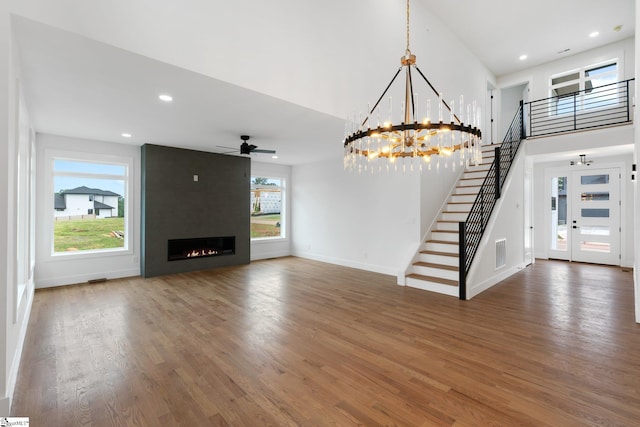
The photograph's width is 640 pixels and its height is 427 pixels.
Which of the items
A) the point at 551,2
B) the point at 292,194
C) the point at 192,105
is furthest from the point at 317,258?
the point at 551,2

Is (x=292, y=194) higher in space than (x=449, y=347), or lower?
higher

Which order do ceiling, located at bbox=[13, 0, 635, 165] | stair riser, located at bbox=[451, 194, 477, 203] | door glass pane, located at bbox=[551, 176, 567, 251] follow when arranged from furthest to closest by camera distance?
door glass pane, located at bbox=[551, 176, 567, 251], stair riser, located at bbox=[451, 194, 477, 203], ceiling, located at bbox=[13, 0, 635, 165]

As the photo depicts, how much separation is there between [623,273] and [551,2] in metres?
→ 5.95

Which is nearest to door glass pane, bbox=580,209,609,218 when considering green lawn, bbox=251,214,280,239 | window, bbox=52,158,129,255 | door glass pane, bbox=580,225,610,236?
door glass pane, bbox=580,225,610,236

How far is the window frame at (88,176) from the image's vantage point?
528 cm

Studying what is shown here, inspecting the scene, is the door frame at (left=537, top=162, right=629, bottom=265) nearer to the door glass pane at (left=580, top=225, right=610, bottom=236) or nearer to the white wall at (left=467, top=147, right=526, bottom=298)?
the door glass pane at (left=580, top=225, right=610, bottom=236)

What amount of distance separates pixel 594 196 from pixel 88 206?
11942mm

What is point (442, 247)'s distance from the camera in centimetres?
556

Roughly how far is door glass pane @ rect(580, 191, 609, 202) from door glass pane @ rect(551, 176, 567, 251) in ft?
1.26

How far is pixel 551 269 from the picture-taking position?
676cm

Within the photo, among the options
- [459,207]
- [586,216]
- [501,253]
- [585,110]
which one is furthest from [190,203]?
[585,110]

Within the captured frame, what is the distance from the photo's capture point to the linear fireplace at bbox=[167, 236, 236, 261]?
6.55m

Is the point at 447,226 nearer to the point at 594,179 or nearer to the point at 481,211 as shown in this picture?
the point at 481,211

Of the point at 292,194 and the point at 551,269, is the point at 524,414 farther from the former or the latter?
the point at 292,194
